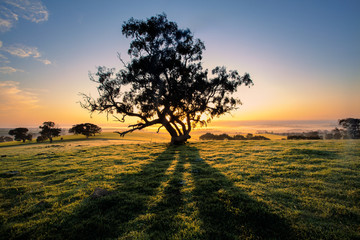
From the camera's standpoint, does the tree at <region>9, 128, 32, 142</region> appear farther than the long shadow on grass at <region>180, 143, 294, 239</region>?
Yes

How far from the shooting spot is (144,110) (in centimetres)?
2450

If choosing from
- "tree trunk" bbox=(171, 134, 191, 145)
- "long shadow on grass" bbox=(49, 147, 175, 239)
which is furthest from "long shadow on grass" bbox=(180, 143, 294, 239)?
"tree trunk" bbox=(171, 134, 191, 145)

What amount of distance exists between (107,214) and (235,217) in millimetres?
4246

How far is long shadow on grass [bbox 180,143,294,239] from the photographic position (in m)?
3.80

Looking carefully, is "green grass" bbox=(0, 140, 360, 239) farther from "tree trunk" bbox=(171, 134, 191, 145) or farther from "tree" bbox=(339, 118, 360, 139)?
"tree" bbox=(339, 118, 360, 139)

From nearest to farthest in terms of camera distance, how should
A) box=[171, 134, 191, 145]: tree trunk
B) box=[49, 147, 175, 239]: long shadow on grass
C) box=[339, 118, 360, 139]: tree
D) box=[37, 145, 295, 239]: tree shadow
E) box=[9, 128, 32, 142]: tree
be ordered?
1. box=[37, 145, 295, 239]: tree shadow
2. box=[49, 147, 175, 239]: long shadow on grass
3. box=[171, 134, 191, 145]: tree trunk
4. box=[339, 118, 360, 139]: tree
5. box=[9, 128, 32, 142]: tree

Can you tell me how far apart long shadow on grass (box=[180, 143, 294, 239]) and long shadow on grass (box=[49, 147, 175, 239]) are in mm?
2301

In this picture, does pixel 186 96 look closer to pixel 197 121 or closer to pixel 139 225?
pixel 197 121

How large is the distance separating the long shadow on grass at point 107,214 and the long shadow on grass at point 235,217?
7.55ft

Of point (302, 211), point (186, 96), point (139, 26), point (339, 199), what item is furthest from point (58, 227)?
→ point (139, 26)

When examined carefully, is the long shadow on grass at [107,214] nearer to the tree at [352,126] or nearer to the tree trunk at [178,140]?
the tree trunk at [178,140]

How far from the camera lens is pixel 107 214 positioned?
491 cm

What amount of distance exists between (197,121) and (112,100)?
1533 centimetres

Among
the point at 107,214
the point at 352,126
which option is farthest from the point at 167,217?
the point at 352,126
